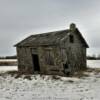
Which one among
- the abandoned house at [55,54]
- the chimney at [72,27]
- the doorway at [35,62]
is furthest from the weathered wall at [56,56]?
the chimney at [72,27]

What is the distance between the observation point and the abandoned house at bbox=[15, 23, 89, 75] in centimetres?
1980

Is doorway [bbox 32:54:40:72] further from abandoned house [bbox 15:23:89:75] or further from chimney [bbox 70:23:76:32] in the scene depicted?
chimney [bbox 70:23:76:32]

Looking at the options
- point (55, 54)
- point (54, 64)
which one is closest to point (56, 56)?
point (55, 54)

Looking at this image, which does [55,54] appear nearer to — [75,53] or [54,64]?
[54,64]

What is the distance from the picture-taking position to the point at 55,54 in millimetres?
19906

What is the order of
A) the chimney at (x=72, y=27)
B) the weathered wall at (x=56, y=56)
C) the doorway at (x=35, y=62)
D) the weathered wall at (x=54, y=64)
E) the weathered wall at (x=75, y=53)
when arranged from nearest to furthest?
the weathered wall at (x=54, y=64) → the weathered wall at (x=56, y=56) → the weathered wall at (x=75, y=53) → the chimney at (x=72, y=27) → the doorway at (x=35, y=62)

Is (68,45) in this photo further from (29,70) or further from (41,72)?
(29,70)

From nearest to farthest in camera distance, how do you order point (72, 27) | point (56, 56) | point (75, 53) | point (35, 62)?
1. point (56, 56)
2. point (72, 27)
3. point (75, 53)
4. point (35, 62)

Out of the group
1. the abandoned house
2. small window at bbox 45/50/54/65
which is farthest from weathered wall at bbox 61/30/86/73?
small window at bbox 45/50/54/65

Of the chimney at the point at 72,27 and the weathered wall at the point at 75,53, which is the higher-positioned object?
the chimney at the point at 72,27

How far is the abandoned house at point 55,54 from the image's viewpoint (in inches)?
779

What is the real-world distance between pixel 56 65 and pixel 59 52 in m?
1.38

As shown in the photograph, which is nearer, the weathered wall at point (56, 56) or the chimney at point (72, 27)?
the weathered wall at point (56, 56)

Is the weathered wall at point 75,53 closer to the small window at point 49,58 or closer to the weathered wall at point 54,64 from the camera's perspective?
the weathered wall at point 54,64
